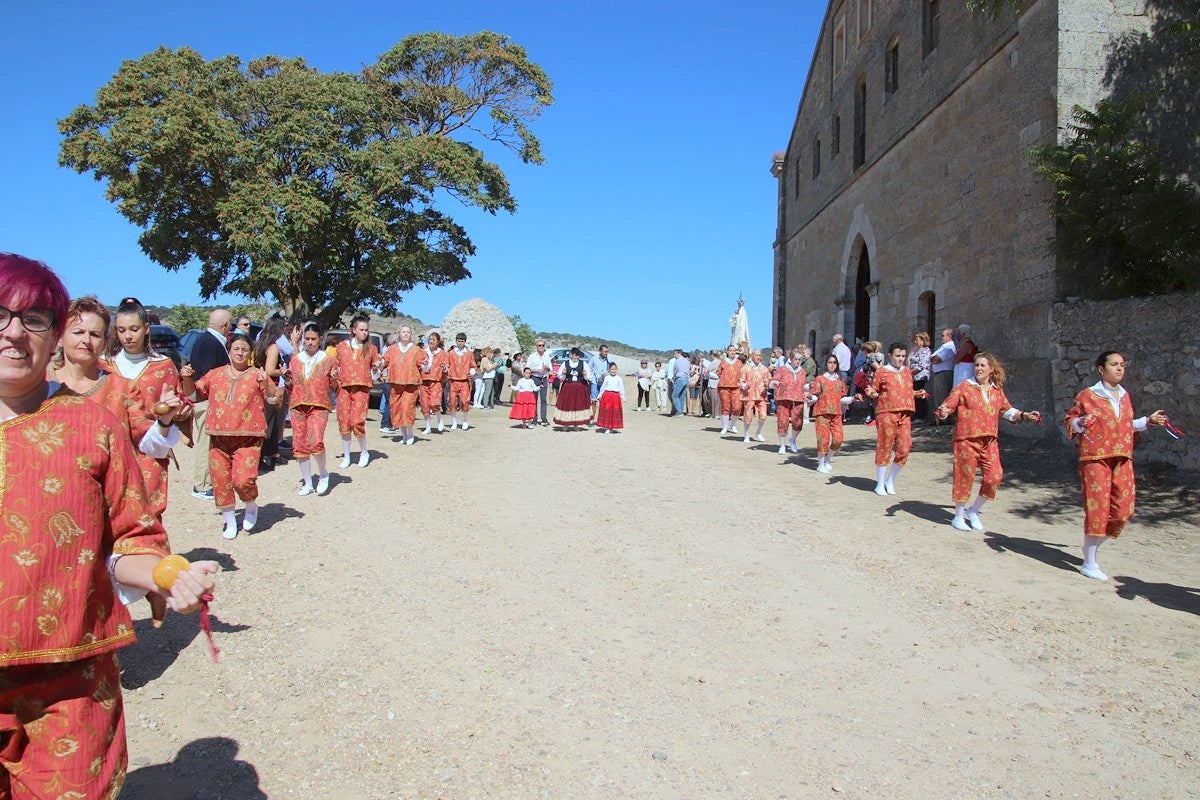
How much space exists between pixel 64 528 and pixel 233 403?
5174mm

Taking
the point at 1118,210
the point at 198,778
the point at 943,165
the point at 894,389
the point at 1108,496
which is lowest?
the point at 198,778

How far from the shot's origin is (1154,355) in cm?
943

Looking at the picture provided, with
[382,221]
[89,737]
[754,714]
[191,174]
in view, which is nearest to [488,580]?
[754,714]

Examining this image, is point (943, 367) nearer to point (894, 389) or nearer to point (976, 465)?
point (894, 389)

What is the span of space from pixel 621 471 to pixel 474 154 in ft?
46.6

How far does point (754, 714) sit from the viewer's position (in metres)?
4.07

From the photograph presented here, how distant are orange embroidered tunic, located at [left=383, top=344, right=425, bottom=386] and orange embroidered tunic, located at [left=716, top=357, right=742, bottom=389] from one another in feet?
20.6

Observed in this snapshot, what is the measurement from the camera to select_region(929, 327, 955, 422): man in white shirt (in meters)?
13.7

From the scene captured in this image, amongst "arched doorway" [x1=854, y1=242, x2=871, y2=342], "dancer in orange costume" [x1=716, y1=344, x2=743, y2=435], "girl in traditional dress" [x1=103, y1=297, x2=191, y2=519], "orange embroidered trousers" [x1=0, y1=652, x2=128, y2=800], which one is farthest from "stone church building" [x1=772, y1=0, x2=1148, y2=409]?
"orange embroidered trousers" [x1=0, y1=652, x2=128, y2=800]

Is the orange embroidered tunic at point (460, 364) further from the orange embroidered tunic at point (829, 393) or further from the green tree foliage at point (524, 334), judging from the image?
the green tree foliage at point (524, 334)

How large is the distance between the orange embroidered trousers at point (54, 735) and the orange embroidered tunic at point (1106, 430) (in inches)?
272

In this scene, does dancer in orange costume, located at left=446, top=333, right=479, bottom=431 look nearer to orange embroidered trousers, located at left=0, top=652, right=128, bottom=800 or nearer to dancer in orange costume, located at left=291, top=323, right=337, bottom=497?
dancer in orange costume, located at left=291, top=323, right=337, bottom=497

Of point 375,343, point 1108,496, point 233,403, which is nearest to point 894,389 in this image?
point 1108,496

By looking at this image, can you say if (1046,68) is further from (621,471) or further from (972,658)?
(972,658)
